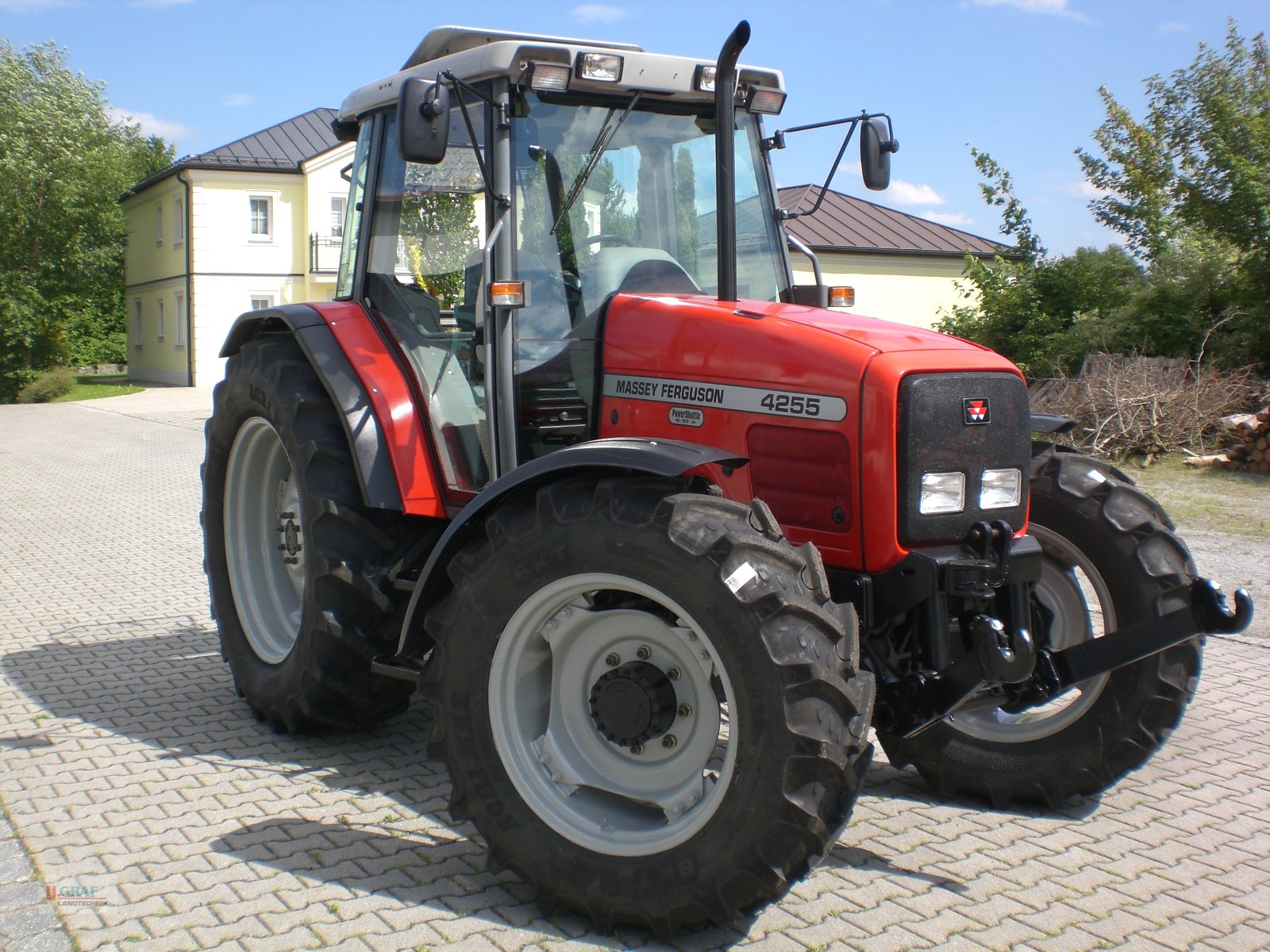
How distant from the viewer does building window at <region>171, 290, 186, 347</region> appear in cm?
3653

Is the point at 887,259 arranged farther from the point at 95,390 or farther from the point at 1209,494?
the point at 95,390

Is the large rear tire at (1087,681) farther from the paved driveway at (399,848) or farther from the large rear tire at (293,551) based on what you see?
the large rear tire at (293,551)

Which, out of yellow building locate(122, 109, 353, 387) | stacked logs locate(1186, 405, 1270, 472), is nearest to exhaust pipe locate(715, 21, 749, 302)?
stacked logs locate(1186, 405, 1270, 472)

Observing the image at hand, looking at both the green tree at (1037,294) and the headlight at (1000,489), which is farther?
the green tree at (1037,294)

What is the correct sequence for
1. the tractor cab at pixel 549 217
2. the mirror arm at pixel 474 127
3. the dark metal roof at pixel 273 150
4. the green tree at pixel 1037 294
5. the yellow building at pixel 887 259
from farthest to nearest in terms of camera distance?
1. the dark metal roof at pixel 273 150
2. the yellow building at pixel 887 259
3. the green tree at pixel 1037 294
4. the tractor cab at pixel 549 217
5. the mirror arm at pixel 474 127

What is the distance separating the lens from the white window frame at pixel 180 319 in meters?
36.5

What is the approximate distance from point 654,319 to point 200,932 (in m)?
2.28

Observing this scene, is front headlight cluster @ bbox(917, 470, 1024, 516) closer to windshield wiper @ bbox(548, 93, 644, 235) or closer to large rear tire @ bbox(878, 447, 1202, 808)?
large rear tire @ bbox(878, 447, 1202, 808)

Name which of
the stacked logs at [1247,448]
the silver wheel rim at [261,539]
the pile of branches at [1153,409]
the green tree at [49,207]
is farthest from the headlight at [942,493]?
the green tree at [49,207]

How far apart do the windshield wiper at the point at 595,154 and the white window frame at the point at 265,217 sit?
3329 cm

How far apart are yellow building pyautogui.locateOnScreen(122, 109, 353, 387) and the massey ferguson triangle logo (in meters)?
32.9

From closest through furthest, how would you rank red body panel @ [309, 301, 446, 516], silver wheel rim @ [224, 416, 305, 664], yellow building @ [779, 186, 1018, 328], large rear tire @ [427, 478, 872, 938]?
large rear tire @ [427, 478, 872, 938]
red body panel @ [309, 301, 446, 516]
silver wheel rim @ [224, 416, 305, 664]
yellow building @ [779, 186, 1018, 328]

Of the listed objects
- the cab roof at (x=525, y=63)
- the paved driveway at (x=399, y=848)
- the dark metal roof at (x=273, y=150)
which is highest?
the dark metal roof at (x=273, y=150)

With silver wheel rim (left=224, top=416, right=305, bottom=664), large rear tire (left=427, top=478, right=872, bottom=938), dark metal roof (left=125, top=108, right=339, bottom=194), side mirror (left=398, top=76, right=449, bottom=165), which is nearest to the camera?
large rear tire (left=427, top=478, right=872, bottom=938)
